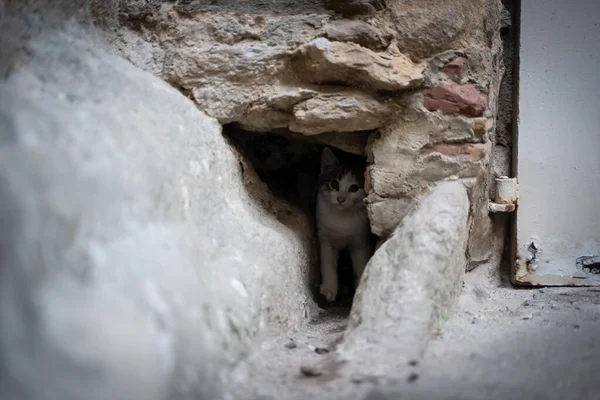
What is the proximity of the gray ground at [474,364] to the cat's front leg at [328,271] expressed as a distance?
632 mm

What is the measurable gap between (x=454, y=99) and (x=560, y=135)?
746 mm

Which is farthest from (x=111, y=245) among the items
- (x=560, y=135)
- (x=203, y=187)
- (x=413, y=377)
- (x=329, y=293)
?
(x=560, y=135)

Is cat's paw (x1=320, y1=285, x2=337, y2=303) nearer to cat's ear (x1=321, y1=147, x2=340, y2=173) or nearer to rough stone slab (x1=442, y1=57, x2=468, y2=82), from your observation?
cat's ear (x1=321, y1=147, x2=340, y2=173)

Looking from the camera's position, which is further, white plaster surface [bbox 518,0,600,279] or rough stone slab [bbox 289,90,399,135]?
white plaster surface [bbox 518,0,600,279]

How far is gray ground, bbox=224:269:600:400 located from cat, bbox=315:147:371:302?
0.84 metres

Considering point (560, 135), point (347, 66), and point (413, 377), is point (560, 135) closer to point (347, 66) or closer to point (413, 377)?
point (347, 66)

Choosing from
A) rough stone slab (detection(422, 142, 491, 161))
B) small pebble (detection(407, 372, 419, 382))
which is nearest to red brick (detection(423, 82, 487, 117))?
rough stone slab (detection(422, 142, 491, 161))

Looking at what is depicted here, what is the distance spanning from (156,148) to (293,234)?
91 centimetres

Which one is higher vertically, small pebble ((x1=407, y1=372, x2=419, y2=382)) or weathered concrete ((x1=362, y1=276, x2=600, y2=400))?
weathered concrete ((x1=362, y1=276, x2=600, y2=400))

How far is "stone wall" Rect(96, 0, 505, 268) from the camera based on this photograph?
1.81m

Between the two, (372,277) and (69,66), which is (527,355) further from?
(69,66)

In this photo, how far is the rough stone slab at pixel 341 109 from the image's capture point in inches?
72.7

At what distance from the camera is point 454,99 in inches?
72.7

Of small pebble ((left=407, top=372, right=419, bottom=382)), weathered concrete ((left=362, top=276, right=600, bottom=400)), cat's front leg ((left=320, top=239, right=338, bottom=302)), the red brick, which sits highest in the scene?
the red brick
